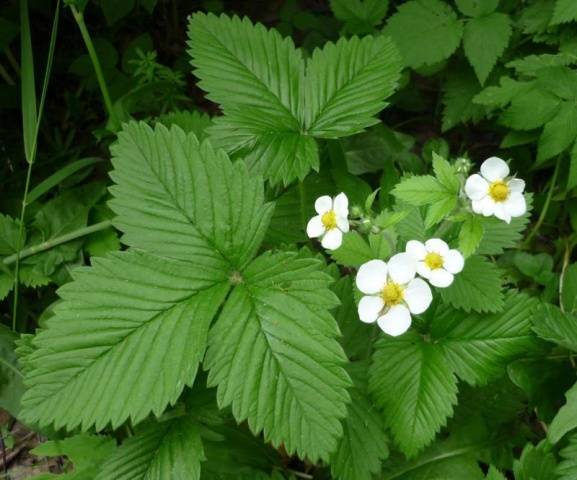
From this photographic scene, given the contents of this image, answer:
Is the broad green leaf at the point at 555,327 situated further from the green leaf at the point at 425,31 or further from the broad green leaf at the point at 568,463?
the green leaf at the point at 425,31

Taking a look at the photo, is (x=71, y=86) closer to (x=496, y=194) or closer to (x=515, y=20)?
(x=515, y=20)

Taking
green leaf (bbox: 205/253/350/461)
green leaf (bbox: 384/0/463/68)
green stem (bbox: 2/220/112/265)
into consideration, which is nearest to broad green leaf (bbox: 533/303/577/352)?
green leaf (bbox: 205/253/350/461)

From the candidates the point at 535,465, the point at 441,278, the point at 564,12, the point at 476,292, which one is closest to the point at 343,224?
the point at 441,278

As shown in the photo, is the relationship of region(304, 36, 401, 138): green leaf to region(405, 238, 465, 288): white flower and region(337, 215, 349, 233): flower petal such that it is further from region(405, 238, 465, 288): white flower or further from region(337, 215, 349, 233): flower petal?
region(405, 238, 465, 288): white flower

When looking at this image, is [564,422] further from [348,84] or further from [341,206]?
[348,84]

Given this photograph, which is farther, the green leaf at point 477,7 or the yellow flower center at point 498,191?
the green leaf at point 477,7

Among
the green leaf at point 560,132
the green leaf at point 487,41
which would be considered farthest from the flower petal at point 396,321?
the green leaf at point 487,41
